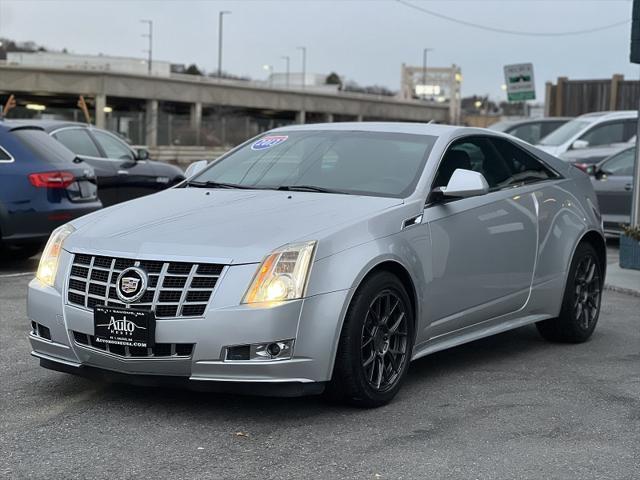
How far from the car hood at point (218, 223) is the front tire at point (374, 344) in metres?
0.40

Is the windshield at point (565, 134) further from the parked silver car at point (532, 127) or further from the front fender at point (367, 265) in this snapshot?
the front fender at point (367, 265)

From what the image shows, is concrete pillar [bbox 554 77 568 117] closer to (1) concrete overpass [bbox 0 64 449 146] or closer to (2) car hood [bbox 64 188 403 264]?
(2) car hood [bbox 64 188 403 264]

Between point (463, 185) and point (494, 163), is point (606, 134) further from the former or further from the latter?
point (463, 185)

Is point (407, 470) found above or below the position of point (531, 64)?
below

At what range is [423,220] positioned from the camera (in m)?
5.88

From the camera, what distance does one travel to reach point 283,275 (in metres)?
5.01

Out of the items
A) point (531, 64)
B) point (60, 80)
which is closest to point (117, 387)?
point (531, 64)

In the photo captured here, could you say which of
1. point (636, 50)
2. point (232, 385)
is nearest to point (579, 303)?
point (232, 385)

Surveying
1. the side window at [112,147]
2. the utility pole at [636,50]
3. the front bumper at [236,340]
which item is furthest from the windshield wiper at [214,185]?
the side window at [112,147]

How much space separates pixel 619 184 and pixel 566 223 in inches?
309

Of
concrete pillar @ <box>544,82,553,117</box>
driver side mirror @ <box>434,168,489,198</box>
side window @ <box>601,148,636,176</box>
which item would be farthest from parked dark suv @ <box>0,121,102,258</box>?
concrete pillar @ <box>544,82,553,117</box>

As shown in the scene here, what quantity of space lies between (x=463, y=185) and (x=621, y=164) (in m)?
9.64

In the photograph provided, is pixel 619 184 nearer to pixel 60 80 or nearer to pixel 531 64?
pixel 531 64

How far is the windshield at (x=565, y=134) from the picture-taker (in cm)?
1941
